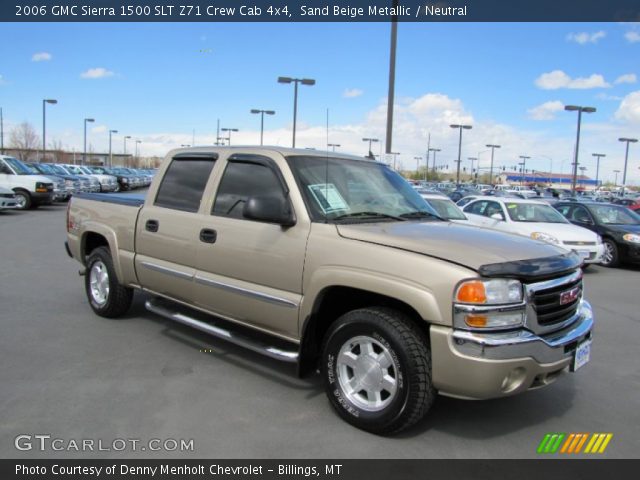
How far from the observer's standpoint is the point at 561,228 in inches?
451

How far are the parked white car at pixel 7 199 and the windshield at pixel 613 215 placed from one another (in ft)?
59.1

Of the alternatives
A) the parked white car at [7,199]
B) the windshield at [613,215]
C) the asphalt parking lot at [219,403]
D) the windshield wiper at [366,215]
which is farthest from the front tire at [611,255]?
the parked white car at [7,199]

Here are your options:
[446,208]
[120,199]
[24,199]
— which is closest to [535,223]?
[446,208]

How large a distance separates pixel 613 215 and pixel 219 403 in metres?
12.8

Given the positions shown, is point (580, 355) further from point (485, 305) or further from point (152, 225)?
point (152, 225)

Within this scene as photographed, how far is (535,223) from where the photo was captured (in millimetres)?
11828

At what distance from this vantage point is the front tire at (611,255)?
1256 cm

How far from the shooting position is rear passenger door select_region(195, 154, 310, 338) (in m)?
4.04

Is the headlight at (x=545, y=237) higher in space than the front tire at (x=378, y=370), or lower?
higher

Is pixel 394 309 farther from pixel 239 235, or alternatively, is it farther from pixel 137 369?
pixel 137 369

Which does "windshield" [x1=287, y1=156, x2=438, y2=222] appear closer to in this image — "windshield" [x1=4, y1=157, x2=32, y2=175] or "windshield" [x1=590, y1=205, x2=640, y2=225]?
"windshield" [x1=590, y1=205, x2=640, y2=225]

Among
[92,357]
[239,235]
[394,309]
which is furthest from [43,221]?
[394,309]

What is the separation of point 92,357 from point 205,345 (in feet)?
3.38

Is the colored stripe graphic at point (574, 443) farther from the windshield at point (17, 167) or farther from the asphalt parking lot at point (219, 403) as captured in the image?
the windshield at point (17, 167)
